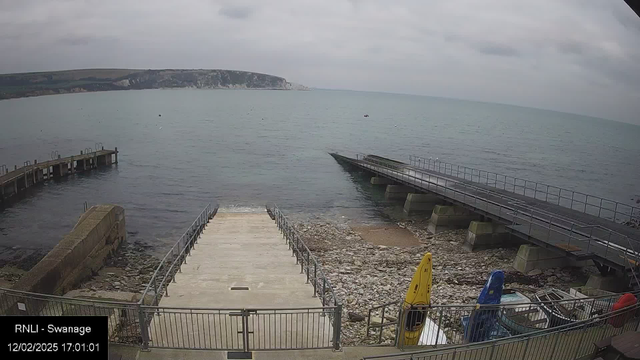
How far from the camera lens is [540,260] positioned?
2016 centimetres

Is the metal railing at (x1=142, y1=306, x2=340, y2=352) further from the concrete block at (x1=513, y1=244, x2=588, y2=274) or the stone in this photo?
the concrete block at (x1=513, y1=244, x2=588, y2=274)

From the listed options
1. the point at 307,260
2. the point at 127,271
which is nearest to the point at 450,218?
the point at 307,260

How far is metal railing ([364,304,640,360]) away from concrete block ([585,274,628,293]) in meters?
8.81

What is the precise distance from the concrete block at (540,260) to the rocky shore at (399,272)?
341 mm

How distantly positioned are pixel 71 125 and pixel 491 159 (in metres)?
94.0

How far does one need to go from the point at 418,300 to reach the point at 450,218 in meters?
20.4

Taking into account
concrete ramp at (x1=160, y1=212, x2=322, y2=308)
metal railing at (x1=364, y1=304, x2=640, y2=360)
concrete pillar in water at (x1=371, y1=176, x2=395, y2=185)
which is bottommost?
concrete pillar in water at (x1=371, y1=176, x2=395, y2=185)

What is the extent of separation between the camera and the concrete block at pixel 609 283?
16.5 metres

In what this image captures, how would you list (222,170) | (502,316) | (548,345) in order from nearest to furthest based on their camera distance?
1. (548,345)
2. (502,316)
3. (222,170)

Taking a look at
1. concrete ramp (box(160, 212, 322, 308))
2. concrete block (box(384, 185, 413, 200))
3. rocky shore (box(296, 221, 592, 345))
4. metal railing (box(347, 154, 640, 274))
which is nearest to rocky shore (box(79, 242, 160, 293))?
concrete ramp (box(160, 212, 322, 308))

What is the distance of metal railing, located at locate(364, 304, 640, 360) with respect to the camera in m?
7.63

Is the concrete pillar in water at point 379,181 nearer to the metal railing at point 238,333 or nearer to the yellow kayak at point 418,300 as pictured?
the yellow kayak at point 418,300

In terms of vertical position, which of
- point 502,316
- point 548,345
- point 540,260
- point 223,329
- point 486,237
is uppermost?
point 548,345

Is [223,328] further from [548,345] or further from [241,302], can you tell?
[548,345]
